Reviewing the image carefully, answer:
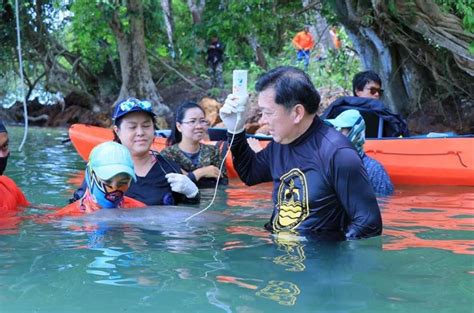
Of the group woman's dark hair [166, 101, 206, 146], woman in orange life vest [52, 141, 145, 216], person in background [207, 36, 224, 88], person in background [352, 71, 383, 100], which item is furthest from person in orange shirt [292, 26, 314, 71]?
woman in orange life vest [52, 141, 145, 216]

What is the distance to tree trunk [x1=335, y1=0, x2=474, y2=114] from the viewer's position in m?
8.04

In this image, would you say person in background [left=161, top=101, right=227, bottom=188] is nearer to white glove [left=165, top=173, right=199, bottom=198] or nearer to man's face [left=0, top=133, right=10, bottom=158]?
white glove [left=165, top=173, right=199, bottom=198]

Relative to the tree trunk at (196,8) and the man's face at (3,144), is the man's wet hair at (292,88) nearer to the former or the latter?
the man's face at (3,144)

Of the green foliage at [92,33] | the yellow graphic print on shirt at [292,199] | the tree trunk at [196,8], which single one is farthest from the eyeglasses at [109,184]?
the tree trunk at [196,8]

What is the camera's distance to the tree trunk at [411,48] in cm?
804

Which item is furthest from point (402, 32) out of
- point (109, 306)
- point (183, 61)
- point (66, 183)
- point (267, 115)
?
point (183, 61)

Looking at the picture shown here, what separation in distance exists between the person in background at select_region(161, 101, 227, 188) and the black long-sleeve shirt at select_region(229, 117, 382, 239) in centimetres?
263

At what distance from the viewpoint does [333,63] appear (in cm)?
1236

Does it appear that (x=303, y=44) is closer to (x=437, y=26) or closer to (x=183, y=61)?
(x=183, y=61)

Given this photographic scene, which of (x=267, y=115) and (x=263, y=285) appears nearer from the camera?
(x=263, y=285)

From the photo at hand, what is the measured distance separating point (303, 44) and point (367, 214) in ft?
38.5

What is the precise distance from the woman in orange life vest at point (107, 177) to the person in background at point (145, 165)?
0.37 m

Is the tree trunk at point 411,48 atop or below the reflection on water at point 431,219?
atop

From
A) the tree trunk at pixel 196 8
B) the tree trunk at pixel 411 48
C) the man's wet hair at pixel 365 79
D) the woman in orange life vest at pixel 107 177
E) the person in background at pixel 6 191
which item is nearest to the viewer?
the woman in orange life vest at pixel 107 177
